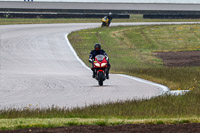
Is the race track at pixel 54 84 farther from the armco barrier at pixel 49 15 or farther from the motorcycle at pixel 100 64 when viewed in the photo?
the armco barrier at pixel 49 15

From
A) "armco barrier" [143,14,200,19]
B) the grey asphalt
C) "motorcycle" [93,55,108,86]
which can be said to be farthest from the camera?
"armco barrier" [143,14,200,19]

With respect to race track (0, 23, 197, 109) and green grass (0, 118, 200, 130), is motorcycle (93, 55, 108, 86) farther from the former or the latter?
green grass (0, 118, 200, 130)

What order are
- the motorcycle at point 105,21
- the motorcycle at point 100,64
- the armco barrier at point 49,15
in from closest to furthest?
1. the motorcycle at point 100,64
2. the motorcycle at point 105,21
3. the armco barrier at point 49,15

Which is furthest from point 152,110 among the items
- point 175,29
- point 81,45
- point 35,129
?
point 175,29

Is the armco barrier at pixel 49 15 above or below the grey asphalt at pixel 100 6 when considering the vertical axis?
below

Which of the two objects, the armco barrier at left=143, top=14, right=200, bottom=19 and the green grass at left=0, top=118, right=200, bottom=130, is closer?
the green grass at left=0, top=118, right=200, bottom=130

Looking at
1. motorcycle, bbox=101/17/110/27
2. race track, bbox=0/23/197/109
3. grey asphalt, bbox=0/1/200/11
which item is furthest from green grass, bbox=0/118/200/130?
grey asphalt, bbox=0/1/200/11

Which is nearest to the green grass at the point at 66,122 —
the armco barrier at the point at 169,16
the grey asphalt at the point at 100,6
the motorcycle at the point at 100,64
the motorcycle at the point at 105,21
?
the motorcycle at the point at 100,64

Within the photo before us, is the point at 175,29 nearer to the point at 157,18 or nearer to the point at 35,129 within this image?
the point at 157,18

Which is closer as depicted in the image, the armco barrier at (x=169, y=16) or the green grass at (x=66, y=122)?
the green grass at (x=66, y=122)

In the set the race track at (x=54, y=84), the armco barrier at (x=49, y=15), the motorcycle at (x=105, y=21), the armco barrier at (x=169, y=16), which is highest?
the armco barrier at (x=169, y=16)

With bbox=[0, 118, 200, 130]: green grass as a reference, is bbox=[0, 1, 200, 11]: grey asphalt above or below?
above

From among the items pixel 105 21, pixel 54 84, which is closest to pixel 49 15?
pixel 105 21

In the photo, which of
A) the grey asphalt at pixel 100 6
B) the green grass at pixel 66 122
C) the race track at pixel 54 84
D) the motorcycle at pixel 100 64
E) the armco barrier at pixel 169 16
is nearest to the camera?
the green grass at pixel 66 122
